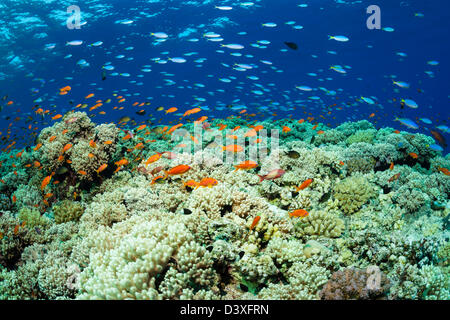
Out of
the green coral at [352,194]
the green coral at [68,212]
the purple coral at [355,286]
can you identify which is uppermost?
the purple coral at [355,286]

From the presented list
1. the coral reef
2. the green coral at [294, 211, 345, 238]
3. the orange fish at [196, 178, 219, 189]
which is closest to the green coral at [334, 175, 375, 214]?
the coral reef

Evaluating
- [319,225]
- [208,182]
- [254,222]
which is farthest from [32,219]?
[319,225]

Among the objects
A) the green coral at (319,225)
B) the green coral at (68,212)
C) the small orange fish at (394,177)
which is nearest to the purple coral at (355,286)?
the green coral at (319,225)

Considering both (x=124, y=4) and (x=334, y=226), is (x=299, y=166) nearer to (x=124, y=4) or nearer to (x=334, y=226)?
(x=334, y=226)

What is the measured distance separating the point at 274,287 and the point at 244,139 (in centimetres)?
647

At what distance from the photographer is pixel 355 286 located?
10.7 feet

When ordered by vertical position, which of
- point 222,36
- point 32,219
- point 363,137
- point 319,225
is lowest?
point 363,137

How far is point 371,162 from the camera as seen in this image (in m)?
8.47

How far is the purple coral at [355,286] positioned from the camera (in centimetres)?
325

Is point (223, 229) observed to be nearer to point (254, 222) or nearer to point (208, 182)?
point (254, 222)

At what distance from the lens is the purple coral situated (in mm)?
3250

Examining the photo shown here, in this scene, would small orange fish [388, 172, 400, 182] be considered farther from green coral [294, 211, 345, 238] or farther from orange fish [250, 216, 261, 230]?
orange fish [250, 216, 261, 230]

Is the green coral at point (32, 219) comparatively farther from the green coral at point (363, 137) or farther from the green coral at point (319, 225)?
the green coral at point (363, 137)
